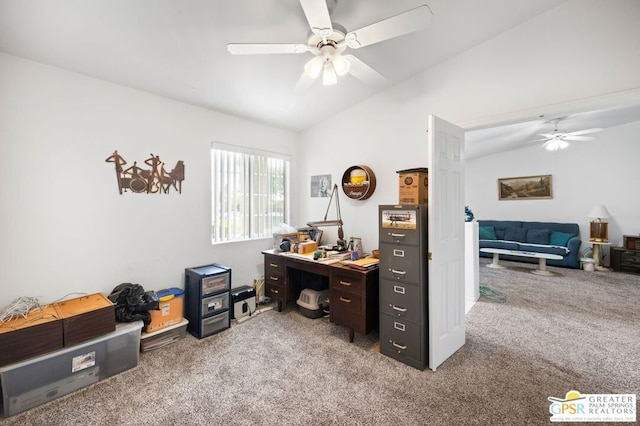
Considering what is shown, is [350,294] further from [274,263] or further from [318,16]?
[318,16]

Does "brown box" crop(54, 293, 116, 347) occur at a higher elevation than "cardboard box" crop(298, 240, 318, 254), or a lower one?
lower

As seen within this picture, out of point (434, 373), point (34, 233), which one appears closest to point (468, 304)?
point (434, 373)

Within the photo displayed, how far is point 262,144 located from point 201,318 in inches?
91.3

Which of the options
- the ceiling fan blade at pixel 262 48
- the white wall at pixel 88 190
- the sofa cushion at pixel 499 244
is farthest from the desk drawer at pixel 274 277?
the sofa cushion at pixel 499 244

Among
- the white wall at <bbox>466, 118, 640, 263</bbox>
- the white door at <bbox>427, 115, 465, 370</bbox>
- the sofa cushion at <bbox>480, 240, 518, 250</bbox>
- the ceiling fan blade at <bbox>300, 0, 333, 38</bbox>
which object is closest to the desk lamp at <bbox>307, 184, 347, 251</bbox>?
the white door at <bbox>427, 115, 465, 370</bbox>

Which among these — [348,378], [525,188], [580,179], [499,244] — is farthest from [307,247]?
[580,179]

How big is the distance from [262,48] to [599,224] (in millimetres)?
7411

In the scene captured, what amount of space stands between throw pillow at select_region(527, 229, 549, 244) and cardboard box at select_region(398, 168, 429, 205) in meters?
5.52

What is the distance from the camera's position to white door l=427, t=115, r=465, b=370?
6.72 feet

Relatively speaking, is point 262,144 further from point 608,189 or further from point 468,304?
point 608,189

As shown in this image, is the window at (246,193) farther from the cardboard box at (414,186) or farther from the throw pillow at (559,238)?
the throw pillow at (559,238)

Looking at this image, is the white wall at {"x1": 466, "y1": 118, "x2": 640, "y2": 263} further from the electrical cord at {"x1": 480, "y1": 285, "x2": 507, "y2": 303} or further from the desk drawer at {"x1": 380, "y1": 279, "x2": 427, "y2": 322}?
the desk drawer at {"x1": 380, "y1": 279, "x2": 427, "y2": 322}

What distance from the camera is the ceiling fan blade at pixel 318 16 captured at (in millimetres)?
1338

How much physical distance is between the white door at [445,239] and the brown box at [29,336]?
2.81 meters
